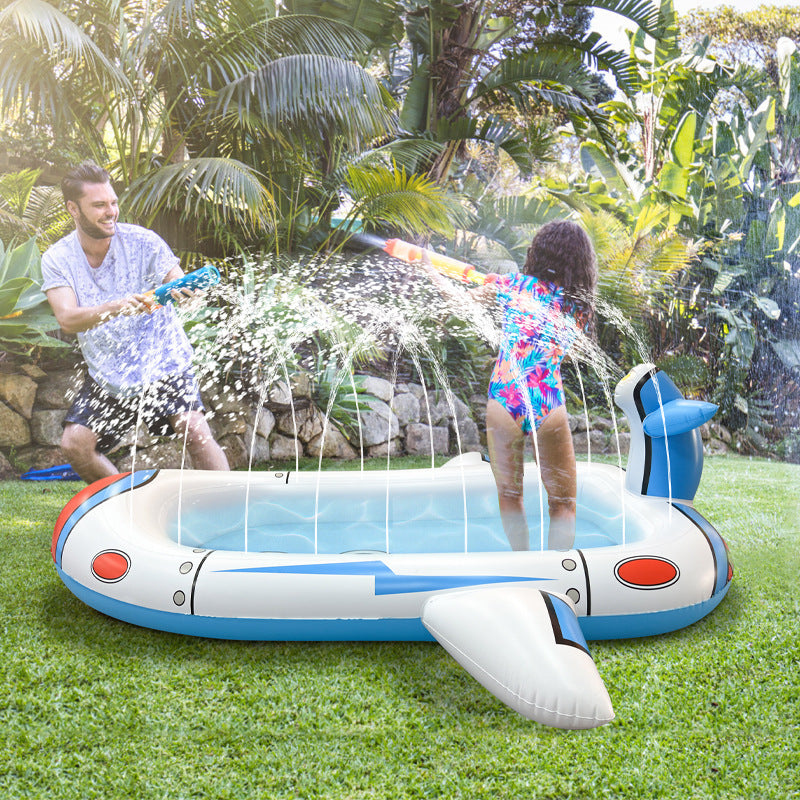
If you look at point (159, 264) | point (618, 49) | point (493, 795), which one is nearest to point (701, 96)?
point (618, 49)

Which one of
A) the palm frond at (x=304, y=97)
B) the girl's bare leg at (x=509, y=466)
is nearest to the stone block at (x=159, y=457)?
the palm frond at (x=304, y=97)

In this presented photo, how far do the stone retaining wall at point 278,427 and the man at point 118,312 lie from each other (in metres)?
0.32

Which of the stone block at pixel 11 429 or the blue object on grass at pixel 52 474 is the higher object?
the stone block at pixel 11 429

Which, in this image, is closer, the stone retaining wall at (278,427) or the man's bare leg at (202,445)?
the man's bare leg at (202,445)

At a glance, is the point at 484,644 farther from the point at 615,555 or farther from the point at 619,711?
the point at 615,555

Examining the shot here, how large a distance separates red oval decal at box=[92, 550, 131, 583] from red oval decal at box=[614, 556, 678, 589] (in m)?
1.39

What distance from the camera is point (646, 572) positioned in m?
1.97

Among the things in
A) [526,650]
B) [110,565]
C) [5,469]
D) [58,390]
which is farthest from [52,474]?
[526,650]

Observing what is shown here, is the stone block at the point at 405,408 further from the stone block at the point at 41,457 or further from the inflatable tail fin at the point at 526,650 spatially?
the inflatable tail fin at the point at 526,650

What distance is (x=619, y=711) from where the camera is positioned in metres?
1.69

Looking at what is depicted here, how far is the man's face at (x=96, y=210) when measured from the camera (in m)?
3.97

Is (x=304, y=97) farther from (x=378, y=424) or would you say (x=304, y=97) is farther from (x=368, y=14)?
(x=378, y=424)

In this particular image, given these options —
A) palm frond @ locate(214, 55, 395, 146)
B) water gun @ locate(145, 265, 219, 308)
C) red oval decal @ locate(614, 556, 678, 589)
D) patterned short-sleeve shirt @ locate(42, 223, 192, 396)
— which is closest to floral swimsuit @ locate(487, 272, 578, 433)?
red oval decal @ locate(614, 556, 678, 589)

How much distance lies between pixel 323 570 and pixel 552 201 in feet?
13.8
